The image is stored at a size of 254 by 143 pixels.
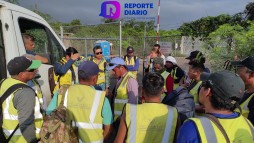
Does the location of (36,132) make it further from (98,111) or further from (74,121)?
(98,111)

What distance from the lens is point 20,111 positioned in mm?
2430

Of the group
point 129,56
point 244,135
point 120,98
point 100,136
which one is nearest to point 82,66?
point 100,136

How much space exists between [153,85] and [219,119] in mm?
779

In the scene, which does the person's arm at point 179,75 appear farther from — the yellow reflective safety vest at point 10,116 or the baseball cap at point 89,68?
the yellow reflective safety vest at point 10,116

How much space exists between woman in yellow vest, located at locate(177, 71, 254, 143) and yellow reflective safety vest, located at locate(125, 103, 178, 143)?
52 cm

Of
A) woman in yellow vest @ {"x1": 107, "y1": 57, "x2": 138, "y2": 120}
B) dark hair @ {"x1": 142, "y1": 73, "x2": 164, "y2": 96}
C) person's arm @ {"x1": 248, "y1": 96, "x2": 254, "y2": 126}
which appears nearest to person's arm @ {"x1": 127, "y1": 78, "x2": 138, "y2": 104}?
woman in yellow vest @ {"x1": 107, "y1": 57, "x2": 138, "y2": 120}

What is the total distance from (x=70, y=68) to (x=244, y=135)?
11.4 ft

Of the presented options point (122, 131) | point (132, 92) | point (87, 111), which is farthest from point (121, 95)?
point (122, 131)

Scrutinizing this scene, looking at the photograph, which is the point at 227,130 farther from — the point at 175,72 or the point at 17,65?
the point at 175,72

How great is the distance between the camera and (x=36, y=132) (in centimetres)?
262

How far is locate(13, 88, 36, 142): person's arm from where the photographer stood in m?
2.44

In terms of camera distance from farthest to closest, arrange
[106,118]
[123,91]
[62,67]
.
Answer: [62,67], [123,91], [106,118]

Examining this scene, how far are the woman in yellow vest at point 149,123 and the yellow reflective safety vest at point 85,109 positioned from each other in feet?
1.34

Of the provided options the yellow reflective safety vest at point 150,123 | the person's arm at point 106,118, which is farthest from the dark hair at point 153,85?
the person's arm at point 106,118
